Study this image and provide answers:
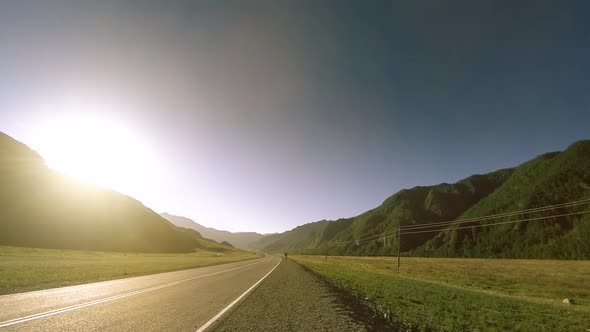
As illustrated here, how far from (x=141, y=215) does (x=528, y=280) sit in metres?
176

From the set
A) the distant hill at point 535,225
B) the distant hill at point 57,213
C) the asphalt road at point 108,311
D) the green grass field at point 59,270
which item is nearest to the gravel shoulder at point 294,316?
the asphalt road at point 108,311

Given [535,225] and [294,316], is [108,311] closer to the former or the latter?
[294,316]

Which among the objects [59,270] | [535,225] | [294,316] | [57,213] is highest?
[535,225]

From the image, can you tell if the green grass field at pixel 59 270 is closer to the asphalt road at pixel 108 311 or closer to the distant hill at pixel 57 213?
the asphalt road at pixel 108 311

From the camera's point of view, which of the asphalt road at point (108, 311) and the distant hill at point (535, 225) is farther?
the distant hill at point (535, 225)

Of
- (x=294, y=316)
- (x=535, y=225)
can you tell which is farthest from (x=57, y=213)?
(x=535, y=225)

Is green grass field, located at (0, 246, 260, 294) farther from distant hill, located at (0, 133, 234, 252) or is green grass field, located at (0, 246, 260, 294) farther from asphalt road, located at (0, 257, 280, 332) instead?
distant hill, located at (0, 133, 234, 252)

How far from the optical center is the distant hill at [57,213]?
102688 millimetres

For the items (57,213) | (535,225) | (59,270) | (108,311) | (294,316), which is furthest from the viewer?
(535,225)

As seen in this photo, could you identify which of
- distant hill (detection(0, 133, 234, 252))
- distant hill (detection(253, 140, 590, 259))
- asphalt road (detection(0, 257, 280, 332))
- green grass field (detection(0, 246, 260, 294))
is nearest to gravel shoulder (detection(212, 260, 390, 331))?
asphalt road (detection(0, 257, 280, 332))

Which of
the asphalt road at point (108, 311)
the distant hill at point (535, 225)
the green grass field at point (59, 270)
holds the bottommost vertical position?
the green grass field at point (59, 270)

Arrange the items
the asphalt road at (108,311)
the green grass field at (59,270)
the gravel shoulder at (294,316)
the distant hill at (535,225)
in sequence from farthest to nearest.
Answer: the distant hill at (535,225) → the green grass field at (59,270) → the gravel shoulder at (294,316) → the asphalt road at (108,311)

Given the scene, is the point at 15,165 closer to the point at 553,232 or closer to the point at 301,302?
the point at 301,302

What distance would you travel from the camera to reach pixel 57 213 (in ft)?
385
